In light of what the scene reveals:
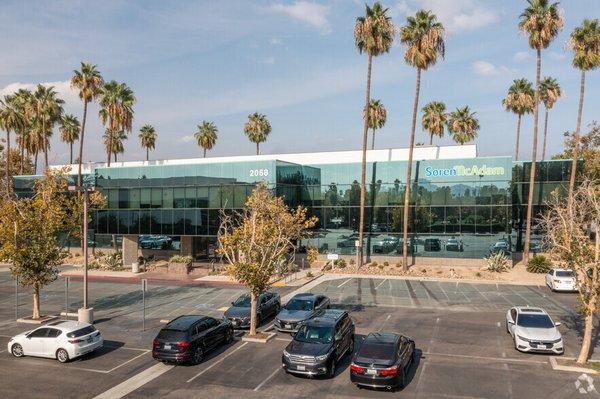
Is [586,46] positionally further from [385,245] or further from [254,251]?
[254,251]

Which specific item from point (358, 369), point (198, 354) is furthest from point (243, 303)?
point (358, 369)

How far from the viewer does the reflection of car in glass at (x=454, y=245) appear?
47.6 meters

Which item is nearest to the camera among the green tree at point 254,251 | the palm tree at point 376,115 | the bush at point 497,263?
the green tree at point 254,251

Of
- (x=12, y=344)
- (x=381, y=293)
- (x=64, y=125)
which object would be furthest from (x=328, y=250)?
(x=64, y=125)

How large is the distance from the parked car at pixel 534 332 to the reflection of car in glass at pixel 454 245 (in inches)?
→ 984

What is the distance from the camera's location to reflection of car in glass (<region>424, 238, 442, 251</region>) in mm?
48469

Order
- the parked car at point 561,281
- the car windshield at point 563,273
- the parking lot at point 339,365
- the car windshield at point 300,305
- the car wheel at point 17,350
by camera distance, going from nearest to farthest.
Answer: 1. the parking lot at point 339,365
2. the car wheel at point 17,350
3. the car windshield at point 300,305
4. the parked car at point 561,281
5. the car windshield at point 563,273

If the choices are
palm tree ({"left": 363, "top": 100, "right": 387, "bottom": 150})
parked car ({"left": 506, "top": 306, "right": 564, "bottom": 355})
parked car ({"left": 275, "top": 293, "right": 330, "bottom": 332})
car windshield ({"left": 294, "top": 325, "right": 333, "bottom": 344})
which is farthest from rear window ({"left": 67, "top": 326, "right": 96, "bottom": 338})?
palm tree ({"left": 363, "top": 100, "right": 387, "bottom": 150})

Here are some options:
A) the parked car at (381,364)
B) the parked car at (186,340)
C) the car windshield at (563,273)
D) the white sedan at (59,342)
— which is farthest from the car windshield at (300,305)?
the car windshield at (563,273)

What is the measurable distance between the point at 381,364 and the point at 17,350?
15326 mm

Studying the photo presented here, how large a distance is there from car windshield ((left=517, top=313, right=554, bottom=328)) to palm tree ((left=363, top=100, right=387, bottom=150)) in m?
42.8

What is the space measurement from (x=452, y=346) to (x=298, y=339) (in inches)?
293

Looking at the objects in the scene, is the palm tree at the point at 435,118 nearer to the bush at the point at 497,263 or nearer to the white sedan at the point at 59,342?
the bush at the point at 497,263

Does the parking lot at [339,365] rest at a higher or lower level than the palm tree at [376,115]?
lower
